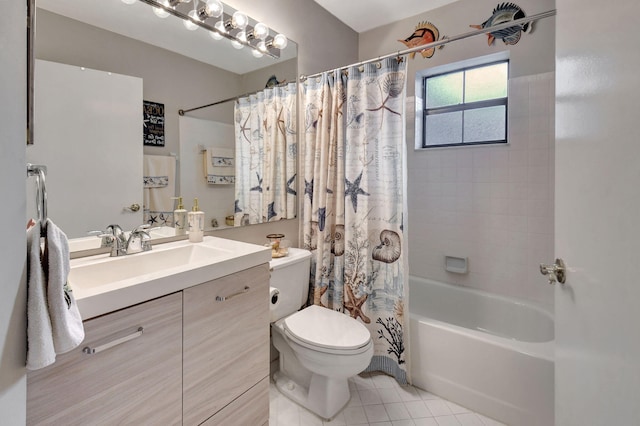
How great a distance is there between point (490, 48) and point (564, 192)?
1.69 meters

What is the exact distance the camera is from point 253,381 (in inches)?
50.5

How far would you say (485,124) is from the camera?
2.33m

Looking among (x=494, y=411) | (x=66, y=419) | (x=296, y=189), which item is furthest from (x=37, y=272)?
(x=494, y=411)

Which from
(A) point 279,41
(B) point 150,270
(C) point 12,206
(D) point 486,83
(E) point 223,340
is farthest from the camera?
(D) point 486,83

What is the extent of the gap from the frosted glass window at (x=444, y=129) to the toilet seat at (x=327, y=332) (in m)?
1.67

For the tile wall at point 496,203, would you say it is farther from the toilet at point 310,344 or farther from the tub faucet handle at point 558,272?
the tub faucet handle at point 558,272

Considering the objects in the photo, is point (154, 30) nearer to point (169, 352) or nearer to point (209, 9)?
point (209, 9)

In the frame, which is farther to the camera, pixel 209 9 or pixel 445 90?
pixel 445 90

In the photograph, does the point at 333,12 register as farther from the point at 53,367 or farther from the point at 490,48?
the point at 53,367

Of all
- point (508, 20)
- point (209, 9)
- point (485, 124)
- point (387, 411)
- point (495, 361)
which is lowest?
Answer: point (387, 411)

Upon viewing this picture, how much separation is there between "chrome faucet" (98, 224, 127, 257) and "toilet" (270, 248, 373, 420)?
2.36 feet

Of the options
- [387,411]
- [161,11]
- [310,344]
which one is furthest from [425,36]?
[387,411]

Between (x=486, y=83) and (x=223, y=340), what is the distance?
2.50 meters

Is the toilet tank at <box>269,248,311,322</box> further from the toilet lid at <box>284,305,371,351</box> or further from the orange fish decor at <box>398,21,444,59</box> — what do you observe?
the orange fish decor at <box>398,21,444,59</box>
